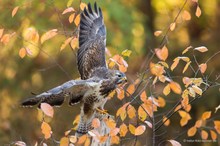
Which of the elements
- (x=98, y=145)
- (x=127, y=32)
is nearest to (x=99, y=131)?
(x=98, y=145)

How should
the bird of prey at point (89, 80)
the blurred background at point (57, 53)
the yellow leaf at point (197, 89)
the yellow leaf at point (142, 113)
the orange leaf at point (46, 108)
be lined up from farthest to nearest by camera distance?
the blurred background at point (57, 53) → the yellow leaf at point (142, 113) → the yellow leaf at point (197, 89) → the bird of prey at point (89, 80) → the orange leaf at point (46, 108)

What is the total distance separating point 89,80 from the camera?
4.88 meters

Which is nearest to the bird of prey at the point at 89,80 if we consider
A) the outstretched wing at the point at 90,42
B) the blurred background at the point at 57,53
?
the outstretched wing at the point at 90,42

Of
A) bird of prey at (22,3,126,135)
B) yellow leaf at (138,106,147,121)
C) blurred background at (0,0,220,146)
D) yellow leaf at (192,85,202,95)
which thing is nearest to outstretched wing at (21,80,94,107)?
bird of prey at (22,3,126,135)

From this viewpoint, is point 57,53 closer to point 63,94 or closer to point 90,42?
point 90,42

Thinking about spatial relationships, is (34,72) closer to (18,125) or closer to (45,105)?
(18,125)

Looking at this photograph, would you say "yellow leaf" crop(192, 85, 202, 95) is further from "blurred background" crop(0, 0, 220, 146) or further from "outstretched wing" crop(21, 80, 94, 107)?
"blurred background" crop(0, 0, 220, 146)

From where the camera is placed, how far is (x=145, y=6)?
491 inches

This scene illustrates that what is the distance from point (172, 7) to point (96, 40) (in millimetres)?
6157

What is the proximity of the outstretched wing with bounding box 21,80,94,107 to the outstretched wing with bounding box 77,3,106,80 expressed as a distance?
408 millimetres

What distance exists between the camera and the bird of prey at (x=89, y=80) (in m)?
4.55

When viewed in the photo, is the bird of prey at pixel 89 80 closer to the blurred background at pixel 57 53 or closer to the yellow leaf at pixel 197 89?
the yellow leaf at pixel 197 89

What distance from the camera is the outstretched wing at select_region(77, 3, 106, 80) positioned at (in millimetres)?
5355

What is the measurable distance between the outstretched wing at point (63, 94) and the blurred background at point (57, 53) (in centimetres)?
420
